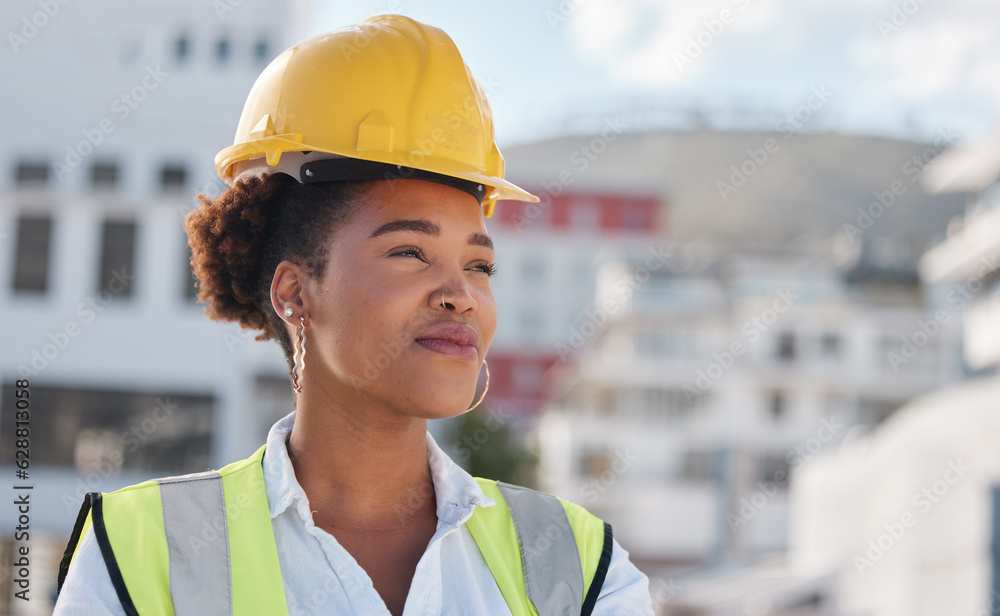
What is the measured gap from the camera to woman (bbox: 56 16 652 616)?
6.66ft

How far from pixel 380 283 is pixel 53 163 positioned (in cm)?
2328

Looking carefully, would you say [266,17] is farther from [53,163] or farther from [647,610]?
[647,610]

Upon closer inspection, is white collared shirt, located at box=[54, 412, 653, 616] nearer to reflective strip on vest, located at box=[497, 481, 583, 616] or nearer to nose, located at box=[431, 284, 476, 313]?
reflective strip on vest, located at box=[497, 481, 583, 616]

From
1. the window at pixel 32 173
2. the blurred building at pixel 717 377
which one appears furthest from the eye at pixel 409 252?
the blurred building at pixel 717 377

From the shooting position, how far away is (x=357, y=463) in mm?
2262

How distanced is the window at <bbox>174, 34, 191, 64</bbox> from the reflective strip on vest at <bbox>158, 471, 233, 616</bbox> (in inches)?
945

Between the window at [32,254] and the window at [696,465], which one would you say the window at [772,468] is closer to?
the window at [696,465]

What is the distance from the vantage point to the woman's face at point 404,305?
2139mm

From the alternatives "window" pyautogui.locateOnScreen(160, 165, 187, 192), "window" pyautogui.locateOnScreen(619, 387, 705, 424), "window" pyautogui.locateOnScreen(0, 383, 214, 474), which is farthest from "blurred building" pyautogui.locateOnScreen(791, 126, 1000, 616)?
"window" pyautogui.locateOnScreen(619, 387, 705, 424)

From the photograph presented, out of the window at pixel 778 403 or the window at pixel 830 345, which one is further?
the window at pixel 830 345

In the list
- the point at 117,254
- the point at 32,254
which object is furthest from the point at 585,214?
the point at 32,254

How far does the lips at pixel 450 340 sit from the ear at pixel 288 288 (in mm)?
335

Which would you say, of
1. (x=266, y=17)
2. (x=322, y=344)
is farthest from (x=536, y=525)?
(x=266, y=17)

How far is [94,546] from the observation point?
6.20 feet
